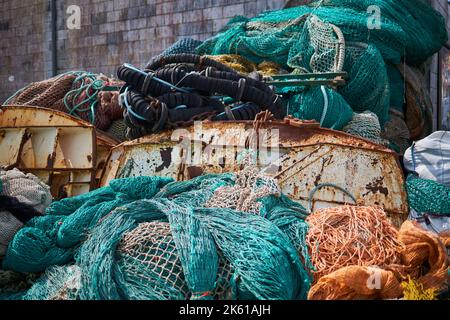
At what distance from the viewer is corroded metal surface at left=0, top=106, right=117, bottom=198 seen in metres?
5.27

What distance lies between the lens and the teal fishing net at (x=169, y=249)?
2861 mm

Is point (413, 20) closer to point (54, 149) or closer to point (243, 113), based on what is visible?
point (243, 113)

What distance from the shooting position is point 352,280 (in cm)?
291

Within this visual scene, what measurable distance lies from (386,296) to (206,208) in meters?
1.01

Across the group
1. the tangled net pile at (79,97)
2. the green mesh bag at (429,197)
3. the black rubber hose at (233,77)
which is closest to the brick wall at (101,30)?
the tangled net pile at (79,97)

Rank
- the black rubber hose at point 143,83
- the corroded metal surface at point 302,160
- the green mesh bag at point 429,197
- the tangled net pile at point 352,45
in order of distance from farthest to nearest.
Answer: the tangled net pile at point 352,45 → the black rubber hose at point 143,83 → the corroded metal surface at point 302,160 → the green mesh bag at point 429,197

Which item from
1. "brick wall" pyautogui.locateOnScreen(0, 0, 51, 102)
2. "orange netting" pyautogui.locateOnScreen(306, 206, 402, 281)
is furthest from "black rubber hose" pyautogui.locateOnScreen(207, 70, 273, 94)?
"brick wall" pyautogui.locateOnScreen(0, 0, 51, 102)

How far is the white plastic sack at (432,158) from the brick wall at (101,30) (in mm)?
4624

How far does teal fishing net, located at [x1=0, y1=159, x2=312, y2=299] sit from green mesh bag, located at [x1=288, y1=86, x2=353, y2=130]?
2.04 m

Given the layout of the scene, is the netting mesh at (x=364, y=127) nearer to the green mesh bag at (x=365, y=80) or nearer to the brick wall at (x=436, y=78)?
the green mesh bag at (x=365, y=80)

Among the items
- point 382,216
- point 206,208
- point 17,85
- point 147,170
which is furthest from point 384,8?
point 17,85

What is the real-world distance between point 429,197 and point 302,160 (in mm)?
888

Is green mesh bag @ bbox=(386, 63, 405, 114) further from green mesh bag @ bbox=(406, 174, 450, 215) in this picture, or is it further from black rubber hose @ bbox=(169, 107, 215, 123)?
black rubber hose @ bbox=(169, 107, 215, 123)
